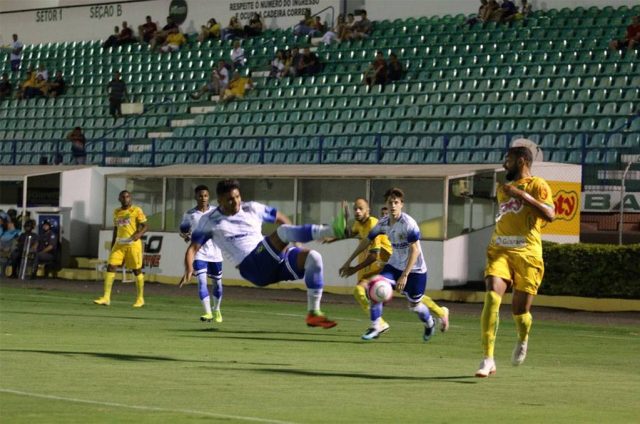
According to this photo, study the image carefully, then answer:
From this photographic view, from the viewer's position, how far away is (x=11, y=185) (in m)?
43.1

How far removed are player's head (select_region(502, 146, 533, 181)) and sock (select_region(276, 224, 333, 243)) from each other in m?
2.18

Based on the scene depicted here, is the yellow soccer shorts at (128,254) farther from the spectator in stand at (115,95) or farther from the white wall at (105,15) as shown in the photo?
the white wall at (105,15)

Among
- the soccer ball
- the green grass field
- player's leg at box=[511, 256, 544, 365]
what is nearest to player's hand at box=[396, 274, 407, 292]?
the soccer ball

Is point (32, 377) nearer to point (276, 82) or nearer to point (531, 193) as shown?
point (531, 193)

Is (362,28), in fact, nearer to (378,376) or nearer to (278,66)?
(278,66)

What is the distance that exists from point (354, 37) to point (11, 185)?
12.0 metres

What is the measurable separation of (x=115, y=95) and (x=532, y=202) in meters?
37.2

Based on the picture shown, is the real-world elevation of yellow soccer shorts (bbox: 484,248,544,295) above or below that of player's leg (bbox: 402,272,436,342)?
above

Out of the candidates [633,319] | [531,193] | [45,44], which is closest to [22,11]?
[45,44]

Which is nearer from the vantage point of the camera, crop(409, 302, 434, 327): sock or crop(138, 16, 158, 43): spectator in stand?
crop(409, 302, 434, 327): sock

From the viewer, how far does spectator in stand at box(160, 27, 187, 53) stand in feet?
171

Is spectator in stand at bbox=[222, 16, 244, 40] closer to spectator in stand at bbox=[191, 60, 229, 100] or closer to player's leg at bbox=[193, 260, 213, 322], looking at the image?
spectator in stand at bbox=[191, 60, 229, 100]

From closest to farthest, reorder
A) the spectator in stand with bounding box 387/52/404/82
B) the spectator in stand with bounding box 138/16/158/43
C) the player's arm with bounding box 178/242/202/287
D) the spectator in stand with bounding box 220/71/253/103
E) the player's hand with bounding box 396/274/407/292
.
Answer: the player's arm with bounding box 178/242/202/287 → the player's hand with bounding box 396/274/407/292 → the spectator in stand with bounding box 387/52/404/82 → the spectator in stand with bounding box 220/71/253/103 → the spectator in stand with bounding box 138/16/158/43

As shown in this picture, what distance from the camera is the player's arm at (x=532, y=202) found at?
44.4ft
